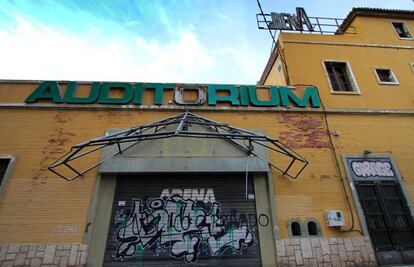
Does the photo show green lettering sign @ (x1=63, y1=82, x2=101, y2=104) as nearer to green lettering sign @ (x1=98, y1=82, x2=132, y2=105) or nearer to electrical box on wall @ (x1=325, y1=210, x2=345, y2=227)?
green lettering sign @ (x1=98, y1=82, x2=132, y2=105)

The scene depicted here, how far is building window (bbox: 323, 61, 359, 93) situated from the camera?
1051 centimetres

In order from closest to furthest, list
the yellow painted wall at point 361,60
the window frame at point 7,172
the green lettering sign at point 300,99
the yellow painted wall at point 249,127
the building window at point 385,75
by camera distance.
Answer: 1. the yellow painted wall at point 249,127
2. the window frame at point 7,172
3. the green lettering sign at point 300,99
4. the yellow painted wall at point 361,60
5. the building window at point 385,75

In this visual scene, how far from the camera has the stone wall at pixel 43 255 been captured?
661 centimetres

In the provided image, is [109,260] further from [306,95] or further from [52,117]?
[306,95]

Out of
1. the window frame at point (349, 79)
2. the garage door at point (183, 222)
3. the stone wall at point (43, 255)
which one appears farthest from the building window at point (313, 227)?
the stone wall at point (43, 255)

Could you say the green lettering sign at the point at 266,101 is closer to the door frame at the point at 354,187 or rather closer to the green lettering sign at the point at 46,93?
the door frame at the point at 354,187

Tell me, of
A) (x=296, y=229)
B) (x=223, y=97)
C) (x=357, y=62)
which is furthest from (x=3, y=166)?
(x=357, y=62)

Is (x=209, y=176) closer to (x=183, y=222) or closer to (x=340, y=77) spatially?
(x=183, y=222)

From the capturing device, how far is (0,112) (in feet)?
28.2

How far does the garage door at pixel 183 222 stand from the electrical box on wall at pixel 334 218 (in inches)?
92.2

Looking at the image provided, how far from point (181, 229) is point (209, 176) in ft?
6.30

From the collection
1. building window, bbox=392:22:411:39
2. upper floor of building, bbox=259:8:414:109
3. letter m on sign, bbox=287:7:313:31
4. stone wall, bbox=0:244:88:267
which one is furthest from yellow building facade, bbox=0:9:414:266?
building window, bbox=392:22:411:39

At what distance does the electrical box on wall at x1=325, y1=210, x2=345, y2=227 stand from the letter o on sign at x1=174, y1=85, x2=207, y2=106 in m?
5.87

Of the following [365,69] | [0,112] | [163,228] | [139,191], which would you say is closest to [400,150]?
[365,69]
